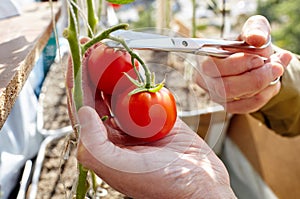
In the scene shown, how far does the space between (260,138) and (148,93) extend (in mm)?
634

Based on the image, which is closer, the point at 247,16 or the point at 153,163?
the point at 153,163

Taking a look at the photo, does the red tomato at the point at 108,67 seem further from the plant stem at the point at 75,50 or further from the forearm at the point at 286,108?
the forearm at the point at 286,108

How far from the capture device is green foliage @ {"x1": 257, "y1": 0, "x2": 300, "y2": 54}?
68.5 inches

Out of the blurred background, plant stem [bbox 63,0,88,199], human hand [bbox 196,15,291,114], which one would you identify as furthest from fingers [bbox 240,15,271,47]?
the blurred background

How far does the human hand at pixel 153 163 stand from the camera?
1.27 ft

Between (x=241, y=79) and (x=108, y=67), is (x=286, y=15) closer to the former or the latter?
(x=241, y=79)

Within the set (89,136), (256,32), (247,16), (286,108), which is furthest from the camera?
(247,16)

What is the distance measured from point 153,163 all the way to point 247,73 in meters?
0.25

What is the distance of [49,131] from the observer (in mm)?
759

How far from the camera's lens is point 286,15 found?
1875 mm

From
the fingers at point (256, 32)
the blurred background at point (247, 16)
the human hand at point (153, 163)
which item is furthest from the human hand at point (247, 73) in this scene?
the blurred background at point (247, 16)

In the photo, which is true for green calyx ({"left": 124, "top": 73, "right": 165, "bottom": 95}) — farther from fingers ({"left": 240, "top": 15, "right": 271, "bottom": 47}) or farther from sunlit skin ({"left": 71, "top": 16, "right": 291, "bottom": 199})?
fingers ({"left": 240, "top": 15, "right": 271, "bottom": 47})

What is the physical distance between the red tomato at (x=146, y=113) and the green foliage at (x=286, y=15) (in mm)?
1421

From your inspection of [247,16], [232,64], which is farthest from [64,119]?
[247,16]
